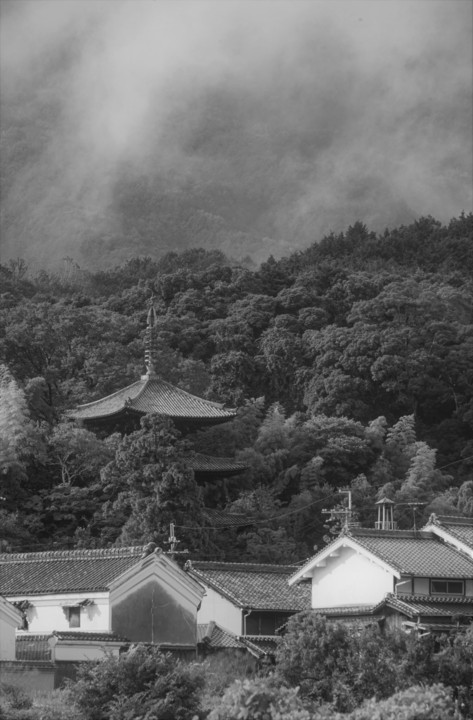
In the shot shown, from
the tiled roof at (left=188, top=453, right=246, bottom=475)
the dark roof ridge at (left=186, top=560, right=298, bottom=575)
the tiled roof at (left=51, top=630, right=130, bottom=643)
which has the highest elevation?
the tiled roof at (left=188, top=453, right=246, bottom=475)

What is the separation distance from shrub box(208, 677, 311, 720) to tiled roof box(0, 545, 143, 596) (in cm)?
1230

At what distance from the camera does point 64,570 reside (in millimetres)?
39875

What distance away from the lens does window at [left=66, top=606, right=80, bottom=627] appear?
38125mm

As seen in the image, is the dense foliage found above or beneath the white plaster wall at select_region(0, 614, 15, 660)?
beneath

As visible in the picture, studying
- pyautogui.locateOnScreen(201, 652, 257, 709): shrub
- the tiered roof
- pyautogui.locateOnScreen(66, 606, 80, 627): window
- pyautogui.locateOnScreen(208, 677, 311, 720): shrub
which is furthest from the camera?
the tiered roof

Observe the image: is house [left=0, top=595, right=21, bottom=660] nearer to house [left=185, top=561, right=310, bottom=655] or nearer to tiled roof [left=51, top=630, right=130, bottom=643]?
tiled roof [left=51, top=630, right=130, bottom=643]

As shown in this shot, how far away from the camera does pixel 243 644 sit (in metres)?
40.6

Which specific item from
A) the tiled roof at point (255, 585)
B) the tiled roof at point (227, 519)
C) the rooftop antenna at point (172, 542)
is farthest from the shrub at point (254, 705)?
the tiled roof at point (227, 519)

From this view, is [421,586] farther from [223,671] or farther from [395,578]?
[223,671]

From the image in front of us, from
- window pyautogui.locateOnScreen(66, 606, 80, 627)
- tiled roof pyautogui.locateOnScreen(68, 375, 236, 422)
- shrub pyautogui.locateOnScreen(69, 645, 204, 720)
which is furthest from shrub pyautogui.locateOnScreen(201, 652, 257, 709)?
tiled roof pyautogui.locateOnScreen(68, 375, 236, 422)

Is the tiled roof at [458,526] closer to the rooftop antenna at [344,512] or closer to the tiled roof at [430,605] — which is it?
the tiled roof at [430,605]

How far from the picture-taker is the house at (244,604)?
1626 inches

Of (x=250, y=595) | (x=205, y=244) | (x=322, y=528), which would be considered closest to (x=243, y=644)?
(x=250, y=595)

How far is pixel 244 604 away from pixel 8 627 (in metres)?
9.23
